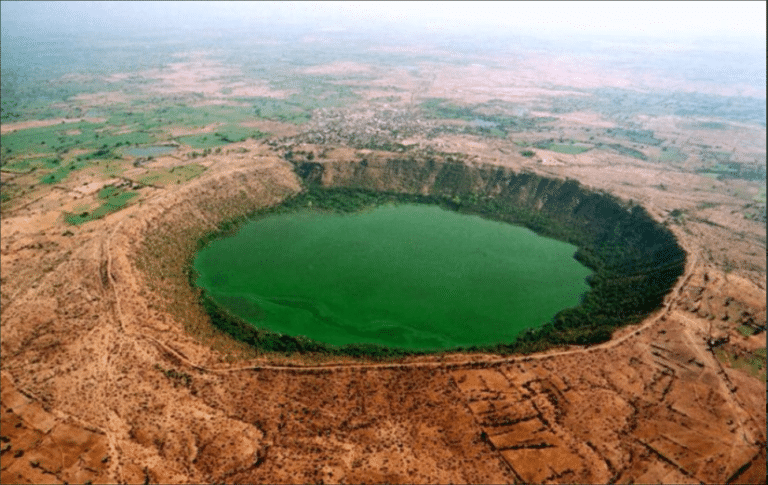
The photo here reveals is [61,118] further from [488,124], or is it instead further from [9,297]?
[488,124]

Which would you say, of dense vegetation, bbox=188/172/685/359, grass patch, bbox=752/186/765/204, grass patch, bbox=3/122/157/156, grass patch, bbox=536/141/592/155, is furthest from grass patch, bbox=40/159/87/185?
grass patch, bbox=752/186/765/204

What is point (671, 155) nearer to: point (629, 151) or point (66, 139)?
point (629, 151)

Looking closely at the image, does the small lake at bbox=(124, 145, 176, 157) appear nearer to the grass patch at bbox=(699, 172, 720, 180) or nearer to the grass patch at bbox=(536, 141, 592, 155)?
the grass patch at bbox=(536, 141, 592, 155)

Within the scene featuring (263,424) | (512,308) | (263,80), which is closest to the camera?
(263,424)

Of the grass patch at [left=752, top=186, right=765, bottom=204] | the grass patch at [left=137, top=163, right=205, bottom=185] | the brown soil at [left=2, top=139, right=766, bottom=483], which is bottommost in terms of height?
the brown soil at [left=2, top=139, right=766, bottom=483]

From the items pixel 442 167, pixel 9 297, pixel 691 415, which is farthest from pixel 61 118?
pixel 691 415

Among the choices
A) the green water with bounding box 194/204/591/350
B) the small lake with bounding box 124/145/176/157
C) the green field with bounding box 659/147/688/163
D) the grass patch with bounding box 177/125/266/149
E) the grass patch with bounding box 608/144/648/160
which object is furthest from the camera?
the grass patch with bounding box 608/144/648/160
